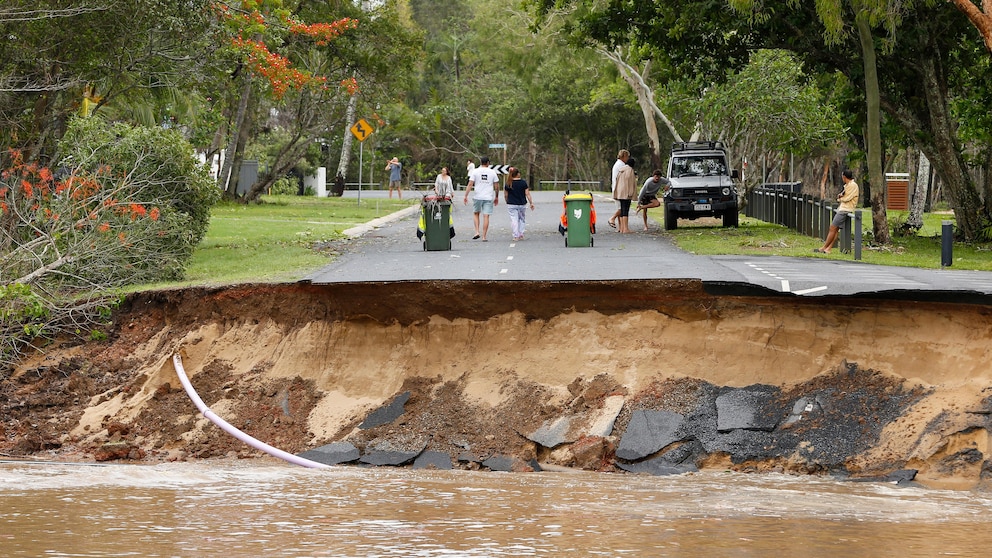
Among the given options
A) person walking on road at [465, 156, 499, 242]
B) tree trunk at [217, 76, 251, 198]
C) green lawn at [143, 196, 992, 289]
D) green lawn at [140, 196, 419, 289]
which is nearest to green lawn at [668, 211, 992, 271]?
green lawn at [143, 196, 992, 289]

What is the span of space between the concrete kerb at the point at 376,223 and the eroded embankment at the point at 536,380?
10.7 meters

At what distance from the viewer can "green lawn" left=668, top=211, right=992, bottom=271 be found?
21.0 metres

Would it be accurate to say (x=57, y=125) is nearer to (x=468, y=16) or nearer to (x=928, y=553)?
(x=928, y=553)

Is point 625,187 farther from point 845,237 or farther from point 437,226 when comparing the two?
point 437,226

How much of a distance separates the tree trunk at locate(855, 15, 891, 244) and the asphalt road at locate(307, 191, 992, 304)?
3.95m

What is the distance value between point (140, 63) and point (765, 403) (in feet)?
42.0

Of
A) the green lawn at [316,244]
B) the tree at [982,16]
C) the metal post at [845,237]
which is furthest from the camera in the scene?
the metal post at [845,237]

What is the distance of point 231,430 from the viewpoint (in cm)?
1343

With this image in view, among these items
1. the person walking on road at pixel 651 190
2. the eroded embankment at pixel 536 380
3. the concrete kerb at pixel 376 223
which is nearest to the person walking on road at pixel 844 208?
the person walking on road at pixel 651 190

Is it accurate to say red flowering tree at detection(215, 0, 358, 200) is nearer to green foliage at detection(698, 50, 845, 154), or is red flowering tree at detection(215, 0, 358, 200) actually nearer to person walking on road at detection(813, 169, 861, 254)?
green foliage at detection(698, 50, 845, 154)

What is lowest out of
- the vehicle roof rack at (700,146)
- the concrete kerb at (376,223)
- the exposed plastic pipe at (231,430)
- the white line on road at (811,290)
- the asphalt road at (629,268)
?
the exposed plastic pipe at (231,430)

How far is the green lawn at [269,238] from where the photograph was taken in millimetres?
17531

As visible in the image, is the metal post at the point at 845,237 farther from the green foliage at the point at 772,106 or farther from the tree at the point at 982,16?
the green foliage at the point at 772,106

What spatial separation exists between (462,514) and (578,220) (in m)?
13.0
